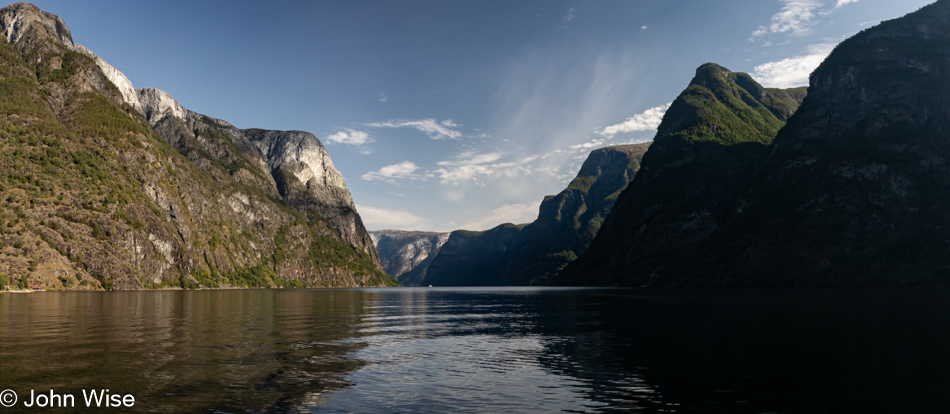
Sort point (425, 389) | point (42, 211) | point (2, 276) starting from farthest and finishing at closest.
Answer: point (42, 211), point (2, 276), point (425, 389)

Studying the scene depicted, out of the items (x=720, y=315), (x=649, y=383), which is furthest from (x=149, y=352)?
(x=720, y=315)

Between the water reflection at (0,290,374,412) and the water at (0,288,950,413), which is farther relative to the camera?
the water reflection at (0,290,374,412)

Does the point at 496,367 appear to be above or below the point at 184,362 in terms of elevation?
below

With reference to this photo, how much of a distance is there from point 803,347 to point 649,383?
64.0 ft

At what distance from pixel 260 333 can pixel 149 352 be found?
15.0 meters

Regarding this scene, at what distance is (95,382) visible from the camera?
25.8m

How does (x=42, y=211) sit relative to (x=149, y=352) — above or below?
above

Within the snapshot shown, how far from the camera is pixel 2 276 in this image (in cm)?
13250

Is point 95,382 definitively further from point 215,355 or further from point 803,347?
point 803,347

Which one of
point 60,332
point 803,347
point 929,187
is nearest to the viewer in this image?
point 803,347

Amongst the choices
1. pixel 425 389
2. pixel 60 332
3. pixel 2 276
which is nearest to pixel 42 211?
pixel 2 276

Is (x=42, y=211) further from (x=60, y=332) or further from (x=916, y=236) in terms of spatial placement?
(x=916, y=236)

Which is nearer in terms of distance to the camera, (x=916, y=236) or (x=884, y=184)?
(x=916, y=236)

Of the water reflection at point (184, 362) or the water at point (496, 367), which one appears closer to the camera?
the water at point (496, 367)
